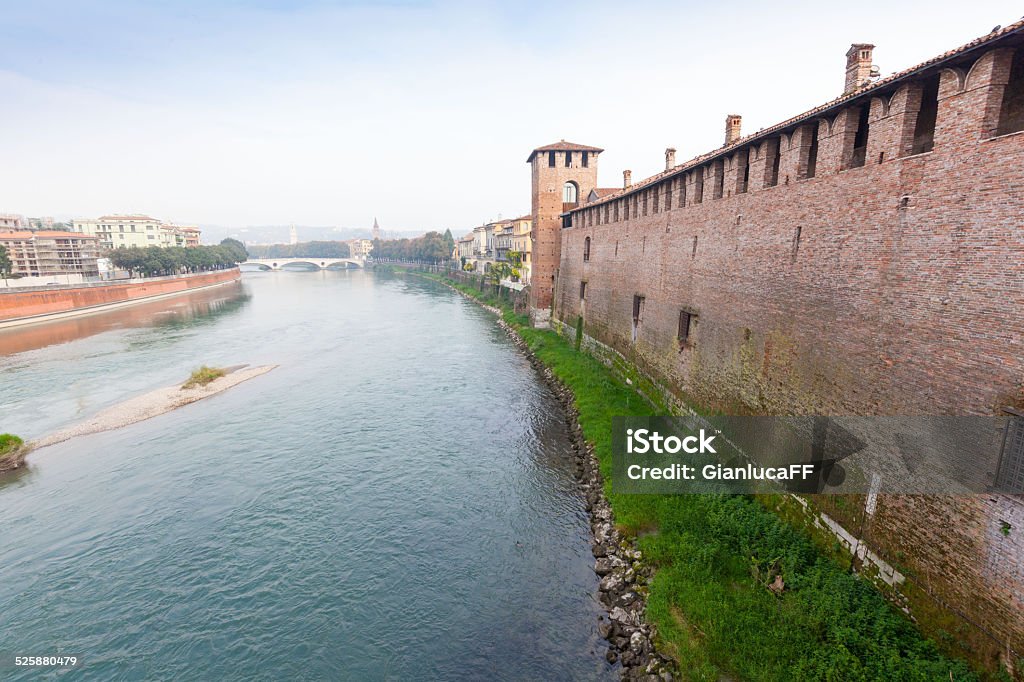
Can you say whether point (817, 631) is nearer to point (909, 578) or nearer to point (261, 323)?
point (909, 578)

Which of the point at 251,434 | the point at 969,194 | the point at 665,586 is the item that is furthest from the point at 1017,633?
the point at 251,434

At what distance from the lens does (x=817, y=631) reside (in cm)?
767

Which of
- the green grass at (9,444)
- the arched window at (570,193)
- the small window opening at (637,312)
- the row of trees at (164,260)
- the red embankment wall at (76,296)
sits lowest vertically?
the green grass at (9,444)

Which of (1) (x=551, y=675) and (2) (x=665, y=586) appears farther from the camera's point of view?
(2) (x=665, y=586)

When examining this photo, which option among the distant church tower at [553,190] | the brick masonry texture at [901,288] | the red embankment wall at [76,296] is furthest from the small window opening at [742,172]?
the red embankment wall at [76,296]

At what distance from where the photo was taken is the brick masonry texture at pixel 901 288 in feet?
20.9

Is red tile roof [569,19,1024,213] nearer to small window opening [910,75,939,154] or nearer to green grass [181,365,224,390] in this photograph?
small window opening [910,75,939,154]

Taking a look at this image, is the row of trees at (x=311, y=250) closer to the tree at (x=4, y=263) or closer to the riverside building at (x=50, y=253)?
the riverside building at (x=50, y=253)

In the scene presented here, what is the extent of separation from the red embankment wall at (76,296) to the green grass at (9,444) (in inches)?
1361

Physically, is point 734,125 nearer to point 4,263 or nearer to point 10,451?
point 10,451

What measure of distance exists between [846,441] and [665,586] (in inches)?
167

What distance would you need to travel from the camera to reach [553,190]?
3281 cm

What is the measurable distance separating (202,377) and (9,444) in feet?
28.1

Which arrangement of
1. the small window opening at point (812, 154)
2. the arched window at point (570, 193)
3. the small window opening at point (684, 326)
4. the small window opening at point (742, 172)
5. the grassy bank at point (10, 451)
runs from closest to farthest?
the small window opening at point (812, 154), the small window opening at point (742, 172), the small window opening at point (684, 326), the grassy bank at point (10, 451), the arched window at point (570, 193)
